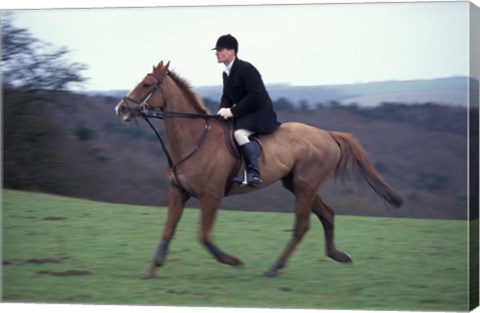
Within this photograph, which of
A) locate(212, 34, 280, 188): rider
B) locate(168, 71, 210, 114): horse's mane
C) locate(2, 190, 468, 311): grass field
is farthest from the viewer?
locate(168, 71, 210, 114): horse's mane

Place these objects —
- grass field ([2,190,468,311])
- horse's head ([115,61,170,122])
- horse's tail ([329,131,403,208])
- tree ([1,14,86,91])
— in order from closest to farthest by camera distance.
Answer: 1. grass field ([2,190,468,311])
2. horse's head ([115,61,170,122])
3. horse's tail ([329,131,403,208])
4. tree ([1,14,86,91])

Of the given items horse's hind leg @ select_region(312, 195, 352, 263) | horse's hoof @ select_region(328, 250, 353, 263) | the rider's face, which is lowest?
horse's hoof @ select_region(328, 250, 353, 263)

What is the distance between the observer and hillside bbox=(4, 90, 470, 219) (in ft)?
37.0

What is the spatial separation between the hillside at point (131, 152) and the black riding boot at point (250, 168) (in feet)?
3.20

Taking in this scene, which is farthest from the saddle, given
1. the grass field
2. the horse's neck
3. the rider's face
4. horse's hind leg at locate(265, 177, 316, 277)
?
the grass field

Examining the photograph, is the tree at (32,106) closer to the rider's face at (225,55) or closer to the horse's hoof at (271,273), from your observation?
the rider's face at (225,55)

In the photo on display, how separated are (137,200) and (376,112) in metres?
2.63

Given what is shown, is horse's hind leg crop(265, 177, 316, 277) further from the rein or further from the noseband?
the noseband

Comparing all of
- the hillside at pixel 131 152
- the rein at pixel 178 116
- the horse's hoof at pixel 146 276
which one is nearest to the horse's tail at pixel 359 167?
the hillside at pixel 131 152

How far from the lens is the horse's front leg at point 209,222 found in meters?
10.9

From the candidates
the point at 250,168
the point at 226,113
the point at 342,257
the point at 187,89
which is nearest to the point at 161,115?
the point at 187,89

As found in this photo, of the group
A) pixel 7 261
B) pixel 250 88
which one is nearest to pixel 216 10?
pixel 250 88

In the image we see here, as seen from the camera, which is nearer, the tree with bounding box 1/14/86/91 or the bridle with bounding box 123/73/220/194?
the bridle with bounding box 123/73/220/194

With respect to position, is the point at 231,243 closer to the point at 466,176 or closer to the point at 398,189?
the point at 398,189
